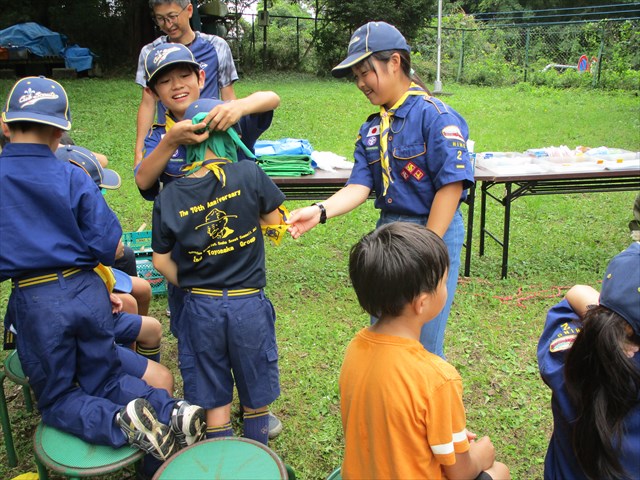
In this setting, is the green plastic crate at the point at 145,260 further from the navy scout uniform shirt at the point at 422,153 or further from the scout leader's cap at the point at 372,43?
the scout leader's cap at the point at 372,43

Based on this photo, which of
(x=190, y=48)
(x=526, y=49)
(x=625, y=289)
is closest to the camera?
(x=625, y=289)

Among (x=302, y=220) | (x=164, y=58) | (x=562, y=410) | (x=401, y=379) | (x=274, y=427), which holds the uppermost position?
(x=164, y=58)

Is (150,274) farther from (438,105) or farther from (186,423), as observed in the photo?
(438,105)

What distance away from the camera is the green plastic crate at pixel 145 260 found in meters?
4.37

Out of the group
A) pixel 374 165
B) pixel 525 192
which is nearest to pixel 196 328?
pixel 374 165

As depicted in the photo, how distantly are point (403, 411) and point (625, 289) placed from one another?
660mm

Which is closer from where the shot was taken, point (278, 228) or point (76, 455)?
point (76, 455)

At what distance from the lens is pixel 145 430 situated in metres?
2.07

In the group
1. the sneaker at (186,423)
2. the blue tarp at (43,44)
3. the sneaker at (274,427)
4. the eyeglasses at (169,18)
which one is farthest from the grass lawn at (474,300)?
the blue tarp at (43,44)

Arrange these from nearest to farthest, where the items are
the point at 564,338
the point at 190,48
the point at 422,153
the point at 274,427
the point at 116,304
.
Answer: the point at 564,338
the point at 422,153
the point at 116,304
the point at 274,427
the point at 190,48

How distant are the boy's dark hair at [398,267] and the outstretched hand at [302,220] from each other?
831mm

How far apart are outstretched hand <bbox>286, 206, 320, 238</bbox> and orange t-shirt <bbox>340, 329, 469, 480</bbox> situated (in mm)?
910

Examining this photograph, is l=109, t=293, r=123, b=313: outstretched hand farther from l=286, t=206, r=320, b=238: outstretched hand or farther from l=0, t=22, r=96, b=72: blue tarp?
l=0, t=22, r=96, b=72: blue tarp

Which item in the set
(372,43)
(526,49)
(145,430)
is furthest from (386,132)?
(526,49)
